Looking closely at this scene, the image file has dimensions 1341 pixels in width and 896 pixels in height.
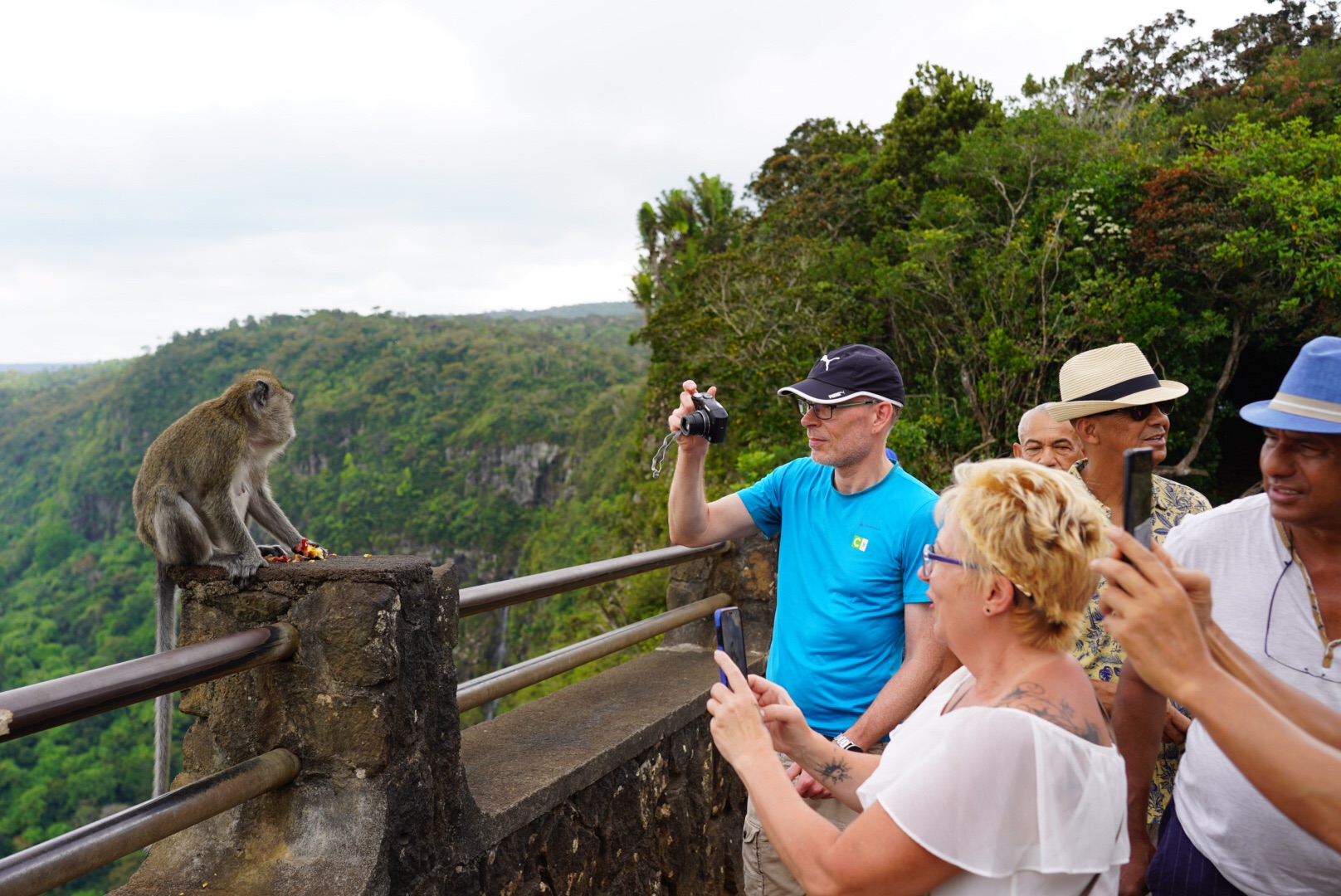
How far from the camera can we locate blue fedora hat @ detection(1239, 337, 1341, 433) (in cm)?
134

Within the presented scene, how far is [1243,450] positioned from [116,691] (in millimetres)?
18560

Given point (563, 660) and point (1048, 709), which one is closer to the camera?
point (1048, 709)

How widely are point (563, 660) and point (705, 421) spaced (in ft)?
2.83

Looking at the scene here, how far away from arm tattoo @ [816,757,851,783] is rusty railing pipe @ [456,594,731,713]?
829 mm

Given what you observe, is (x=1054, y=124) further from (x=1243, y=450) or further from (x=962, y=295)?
(x=1243, y=450)

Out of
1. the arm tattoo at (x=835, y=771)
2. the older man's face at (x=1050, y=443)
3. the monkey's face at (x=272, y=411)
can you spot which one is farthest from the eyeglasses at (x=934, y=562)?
the monkey's face at (x=272, y=411)

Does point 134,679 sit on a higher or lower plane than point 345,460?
higher

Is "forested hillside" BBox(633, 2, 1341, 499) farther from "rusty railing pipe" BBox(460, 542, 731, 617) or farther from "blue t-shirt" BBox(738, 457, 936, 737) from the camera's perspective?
"blue t-shirt" BBox(738, 457, 936, 737)

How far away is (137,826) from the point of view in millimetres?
1414

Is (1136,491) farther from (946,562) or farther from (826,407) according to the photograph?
(826,407)

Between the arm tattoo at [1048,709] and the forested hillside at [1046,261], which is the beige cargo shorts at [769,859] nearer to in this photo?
the arm tattoo at [1048,709]

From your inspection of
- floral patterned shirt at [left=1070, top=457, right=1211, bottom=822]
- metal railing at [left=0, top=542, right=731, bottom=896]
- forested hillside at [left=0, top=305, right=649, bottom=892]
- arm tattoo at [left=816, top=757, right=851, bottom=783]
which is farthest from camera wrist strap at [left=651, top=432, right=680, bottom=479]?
forested hillside at [left=0, top=305, right=649, bottom=892]

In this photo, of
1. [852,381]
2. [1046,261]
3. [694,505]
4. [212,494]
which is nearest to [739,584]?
[694,505]

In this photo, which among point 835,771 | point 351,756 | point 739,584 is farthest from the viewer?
point 739,584
